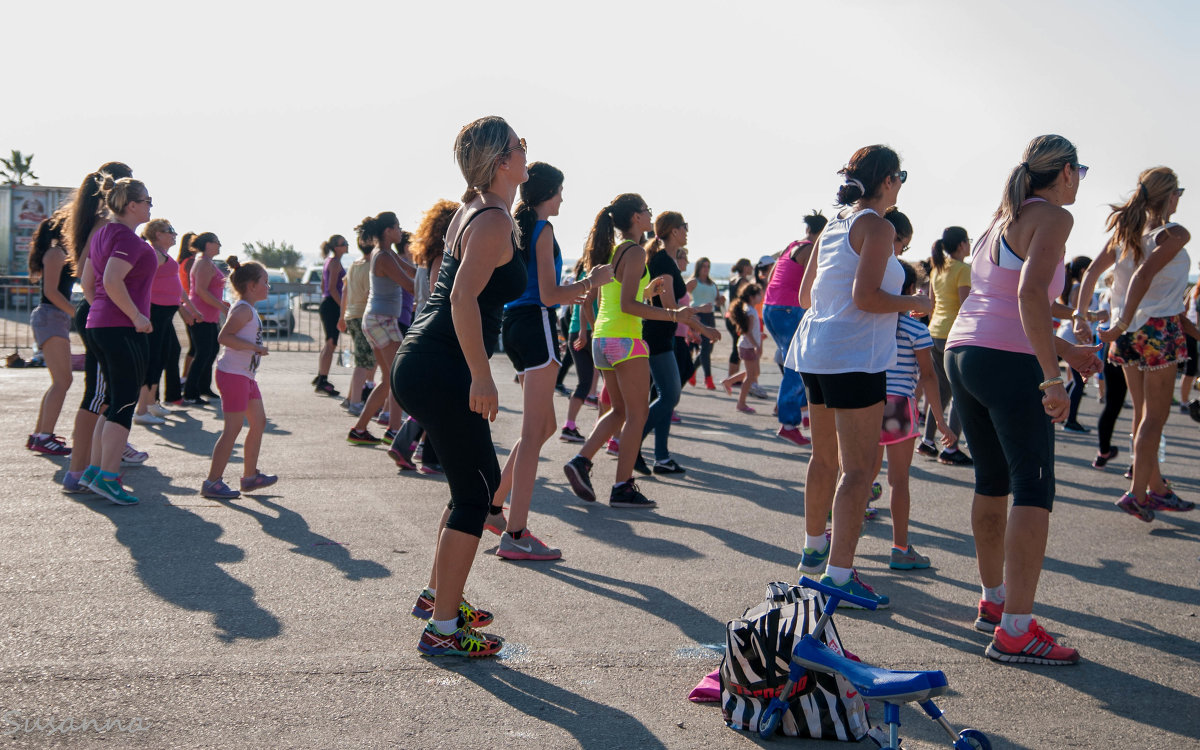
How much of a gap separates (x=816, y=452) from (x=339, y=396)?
847cm

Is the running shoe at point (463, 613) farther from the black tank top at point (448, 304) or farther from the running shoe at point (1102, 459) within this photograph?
the running shoe at point (1102, 459)

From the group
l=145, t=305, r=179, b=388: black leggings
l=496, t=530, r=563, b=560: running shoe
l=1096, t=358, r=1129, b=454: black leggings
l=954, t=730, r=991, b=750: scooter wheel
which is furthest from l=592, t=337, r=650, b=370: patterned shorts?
l=1096, t=358, r=1129, b=454: black leggings

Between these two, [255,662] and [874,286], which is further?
[874,286]

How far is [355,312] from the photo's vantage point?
10.2m

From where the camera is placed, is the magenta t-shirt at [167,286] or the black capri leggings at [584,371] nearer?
the magenta t-shirt at [167,286]

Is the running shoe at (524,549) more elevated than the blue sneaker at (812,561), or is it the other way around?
the blue sneaker at (812,561)

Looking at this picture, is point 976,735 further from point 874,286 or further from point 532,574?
point 532,574

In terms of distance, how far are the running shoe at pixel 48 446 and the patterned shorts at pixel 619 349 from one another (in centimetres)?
434

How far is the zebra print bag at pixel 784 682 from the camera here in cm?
316

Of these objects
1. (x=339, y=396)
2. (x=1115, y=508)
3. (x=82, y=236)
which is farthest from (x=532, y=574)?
(x=339, y=396)

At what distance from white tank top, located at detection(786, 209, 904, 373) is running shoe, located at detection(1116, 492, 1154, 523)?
3441 mm

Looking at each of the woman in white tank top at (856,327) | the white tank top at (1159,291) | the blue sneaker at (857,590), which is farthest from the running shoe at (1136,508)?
the woman in white tank top at (856,327)

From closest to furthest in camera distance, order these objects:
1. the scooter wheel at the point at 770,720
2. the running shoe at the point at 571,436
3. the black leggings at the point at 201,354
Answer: the scooter wheel at the point at 770,720
the running shoe at the point at 571,436
the black leggings at the point at 201,354

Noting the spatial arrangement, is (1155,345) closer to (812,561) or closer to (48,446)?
(812,561)
